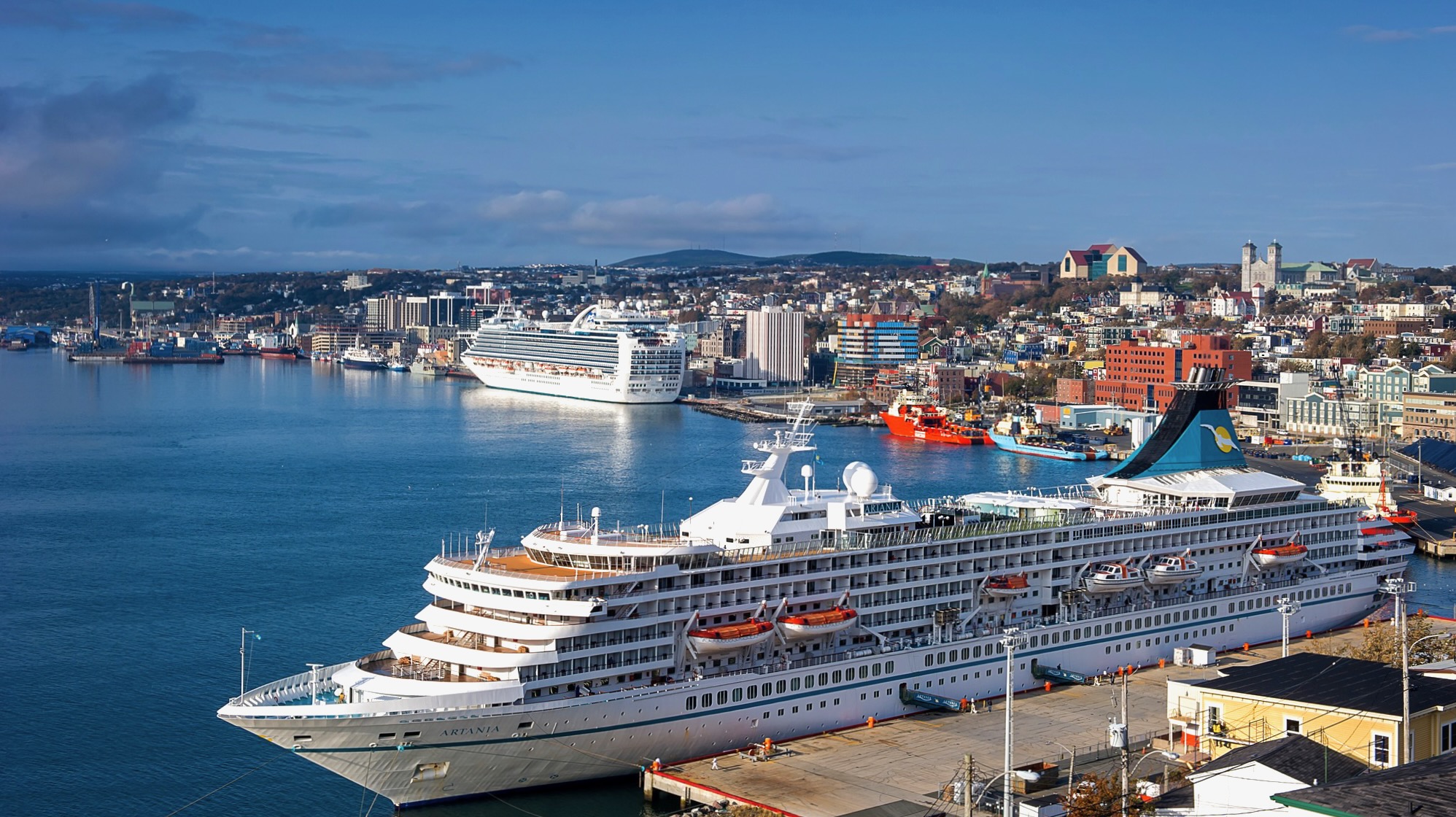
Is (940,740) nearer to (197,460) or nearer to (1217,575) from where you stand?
(1217,575)

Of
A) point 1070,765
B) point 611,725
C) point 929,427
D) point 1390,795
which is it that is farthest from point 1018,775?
point 929,427

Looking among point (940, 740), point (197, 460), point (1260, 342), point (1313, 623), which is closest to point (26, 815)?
point (940, 740)

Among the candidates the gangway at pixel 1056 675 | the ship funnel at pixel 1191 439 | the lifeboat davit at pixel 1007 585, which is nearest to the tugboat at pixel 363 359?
the ship funnel at pixel 1191 439

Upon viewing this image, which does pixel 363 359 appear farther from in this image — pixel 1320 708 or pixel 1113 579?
pixel 1320 708

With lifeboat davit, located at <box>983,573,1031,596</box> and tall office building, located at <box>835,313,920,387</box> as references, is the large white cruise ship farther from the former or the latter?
tall office building, located at <box>835,313,920,387</box>

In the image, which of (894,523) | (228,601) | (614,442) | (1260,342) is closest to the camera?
(894,523)

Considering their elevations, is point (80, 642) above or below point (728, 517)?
below

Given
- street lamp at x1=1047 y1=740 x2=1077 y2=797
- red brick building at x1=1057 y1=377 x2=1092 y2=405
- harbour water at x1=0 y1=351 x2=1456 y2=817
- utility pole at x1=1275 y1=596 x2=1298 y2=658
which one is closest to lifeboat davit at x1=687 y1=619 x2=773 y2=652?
harbour water at x1=0 y1=351 x2=1456 y2=817
